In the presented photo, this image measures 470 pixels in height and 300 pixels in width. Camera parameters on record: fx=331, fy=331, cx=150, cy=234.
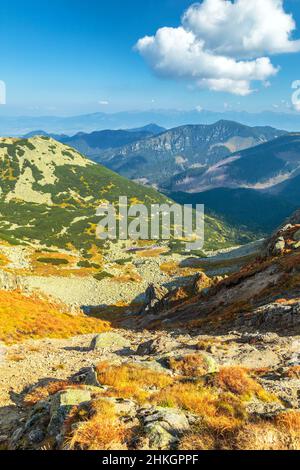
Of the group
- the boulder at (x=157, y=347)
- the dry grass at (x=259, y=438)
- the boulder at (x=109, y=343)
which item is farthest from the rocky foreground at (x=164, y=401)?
the boulder at (x=109, y=343)

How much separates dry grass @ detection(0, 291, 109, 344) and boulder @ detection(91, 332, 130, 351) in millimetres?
7192

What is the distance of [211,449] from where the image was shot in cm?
848

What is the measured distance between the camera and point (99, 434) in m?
9.09

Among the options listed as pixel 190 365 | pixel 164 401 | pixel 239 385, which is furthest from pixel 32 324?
pixel 239 385

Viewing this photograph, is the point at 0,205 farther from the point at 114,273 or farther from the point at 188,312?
the point at 188,312

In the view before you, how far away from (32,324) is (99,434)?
29.2 meters

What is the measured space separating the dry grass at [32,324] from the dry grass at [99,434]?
22510 mm

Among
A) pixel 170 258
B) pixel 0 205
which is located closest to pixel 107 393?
pixel 170 258

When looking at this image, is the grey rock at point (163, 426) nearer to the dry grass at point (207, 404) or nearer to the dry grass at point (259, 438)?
the dry grass at point (207, 404)

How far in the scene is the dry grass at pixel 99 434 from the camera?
877 cm

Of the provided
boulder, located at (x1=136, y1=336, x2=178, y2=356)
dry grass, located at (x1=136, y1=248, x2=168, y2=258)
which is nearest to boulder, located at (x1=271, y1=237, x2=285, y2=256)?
boulder, located at (x1=136, y1=336, x2=178, y2=356)

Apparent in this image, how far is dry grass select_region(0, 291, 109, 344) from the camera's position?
32.2 metres

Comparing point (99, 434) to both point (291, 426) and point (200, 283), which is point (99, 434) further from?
point (200, 283)

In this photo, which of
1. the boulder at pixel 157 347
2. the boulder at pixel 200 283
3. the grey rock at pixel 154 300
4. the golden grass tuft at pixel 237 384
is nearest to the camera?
the golden grass tuft at pixel 237 384
